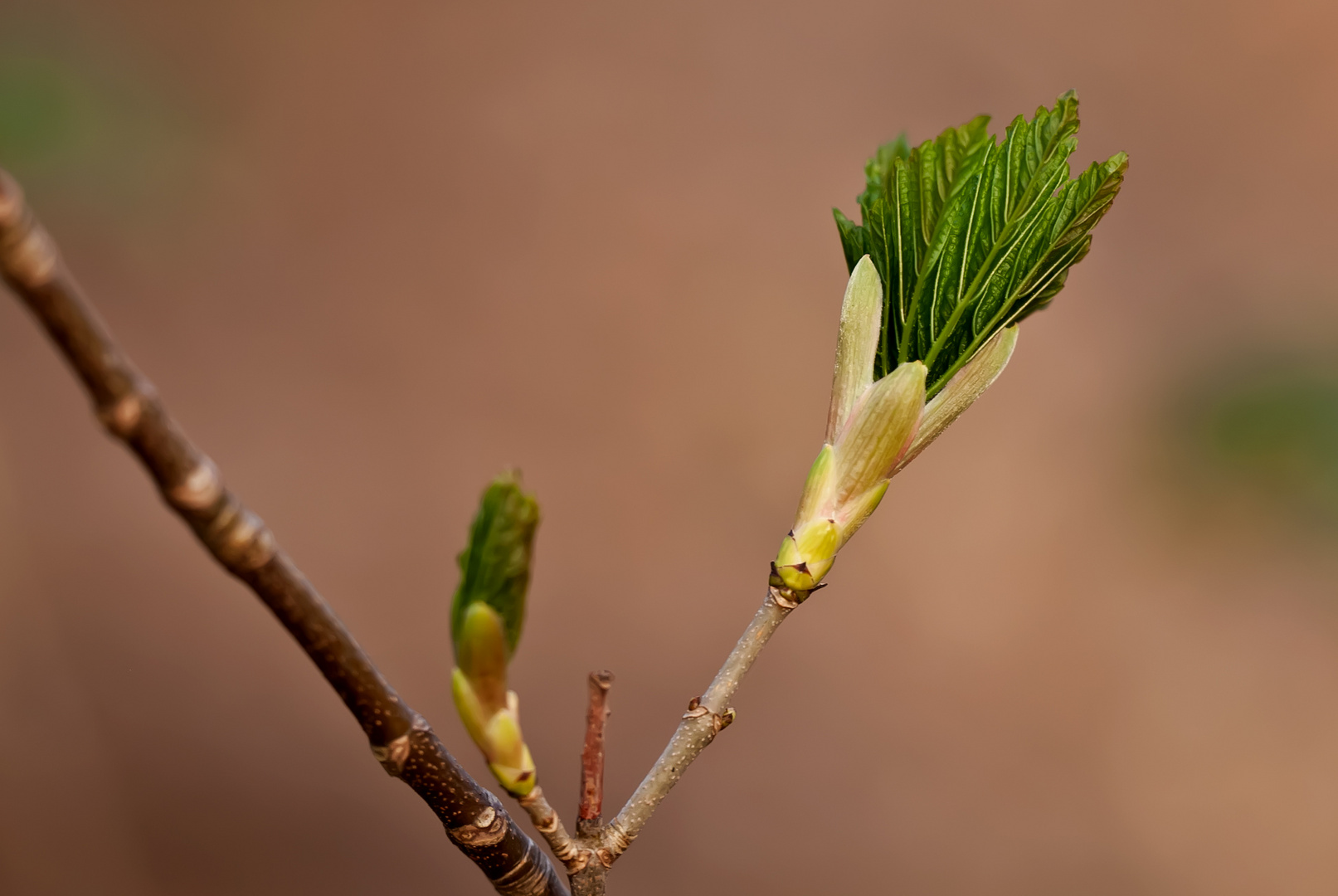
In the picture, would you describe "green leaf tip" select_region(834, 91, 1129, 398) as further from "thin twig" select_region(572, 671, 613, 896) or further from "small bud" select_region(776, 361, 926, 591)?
"thin twig" select_region(572, 671, 613, 896)

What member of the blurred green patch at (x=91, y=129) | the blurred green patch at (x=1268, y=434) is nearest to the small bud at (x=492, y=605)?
the blurred green patch at (x=91, y=129)

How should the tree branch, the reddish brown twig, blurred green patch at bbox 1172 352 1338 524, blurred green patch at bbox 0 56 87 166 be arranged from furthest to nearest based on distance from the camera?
1. blurred green patch at bbox 1172 352 1338 524
2. blurred green patch at bbox 0 56 87 166
3. the reddish brown twig
4. the tree branch

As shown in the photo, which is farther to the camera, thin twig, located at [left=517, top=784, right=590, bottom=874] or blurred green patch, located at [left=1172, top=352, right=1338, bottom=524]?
blurred green patch, located at [left=1172, top=352, right=1338, bottom=524]

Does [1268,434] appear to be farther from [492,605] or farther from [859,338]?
[492,605]

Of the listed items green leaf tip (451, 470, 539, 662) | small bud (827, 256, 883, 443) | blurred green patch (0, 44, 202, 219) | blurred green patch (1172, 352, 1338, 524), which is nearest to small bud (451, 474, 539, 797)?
green leaf tip (451, 470, 539, 662)

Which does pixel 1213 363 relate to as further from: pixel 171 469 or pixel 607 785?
pixel 171 469
